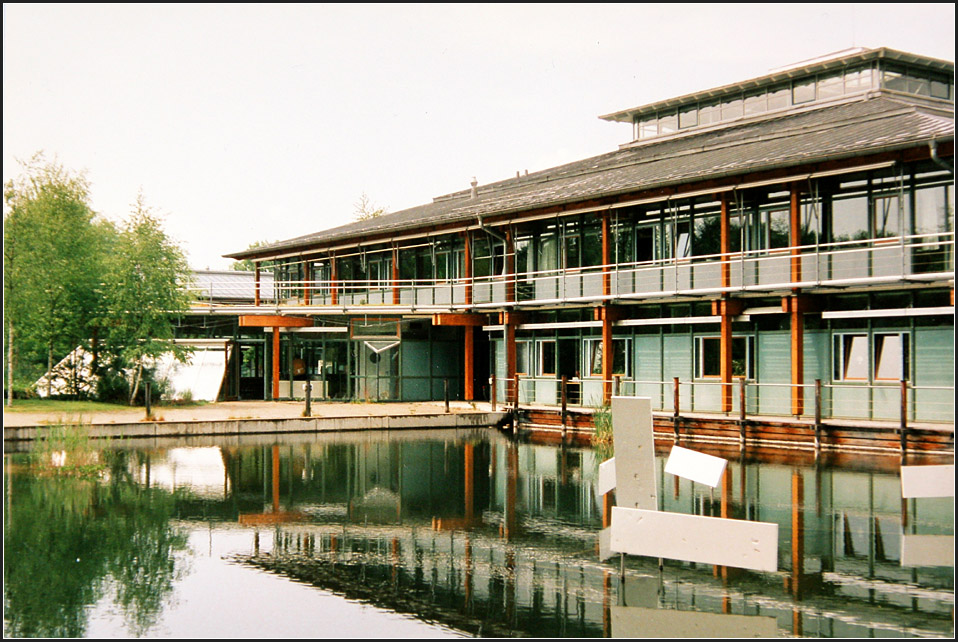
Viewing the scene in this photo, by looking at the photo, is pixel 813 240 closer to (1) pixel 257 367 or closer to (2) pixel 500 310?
(2) pixel 500 310

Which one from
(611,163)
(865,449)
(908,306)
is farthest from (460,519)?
(611,163)

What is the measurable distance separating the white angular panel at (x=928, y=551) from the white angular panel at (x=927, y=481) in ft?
6.69

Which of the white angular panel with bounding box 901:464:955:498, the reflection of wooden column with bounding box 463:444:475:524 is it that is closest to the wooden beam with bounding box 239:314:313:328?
the reflection of wooden column with bounding box 463:444:475:524

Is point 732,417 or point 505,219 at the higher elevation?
point 505,219

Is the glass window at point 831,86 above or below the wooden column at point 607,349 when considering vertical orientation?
above

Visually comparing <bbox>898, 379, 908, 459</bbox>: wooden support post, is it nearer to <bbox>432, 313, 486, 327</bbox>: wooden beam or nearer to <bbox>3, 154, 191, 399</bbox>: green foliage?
<bbox>432, 313, 486, 327</bbox>: wooden beam

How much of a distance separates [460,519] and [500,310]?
18.6 meters

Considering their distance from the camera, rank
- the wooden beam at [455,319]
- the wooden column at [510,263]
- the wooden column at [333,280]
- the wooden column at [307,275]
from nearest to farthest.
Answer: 1. the wooden column at [510,263]
2. the wooden beam at [455,319]
3. the wooden column at [333,280]
4. the wooden column at [307,275]

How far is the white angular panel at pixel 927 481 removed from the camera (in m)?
7.84

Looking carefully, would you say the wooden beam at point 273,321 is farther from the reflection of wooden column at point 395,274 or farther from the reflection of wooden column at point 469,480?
the reflection of wooden column at point 469,480

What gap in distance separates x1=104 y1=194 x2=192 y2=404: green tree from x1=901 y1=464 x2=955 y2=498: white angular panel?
2619 centimetres

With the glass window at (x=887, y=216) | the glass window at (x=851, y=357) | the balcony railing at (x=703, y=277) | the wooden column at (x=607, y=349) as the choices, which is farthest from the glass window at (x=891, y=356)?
the wooden column at (x=607, y=349)

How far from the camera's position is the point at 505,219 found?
31.6 meters

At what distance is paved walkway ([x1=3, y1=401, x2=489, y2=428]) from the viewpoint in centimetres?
2448
